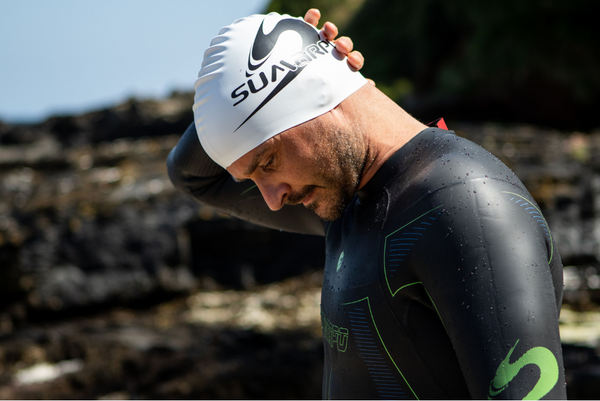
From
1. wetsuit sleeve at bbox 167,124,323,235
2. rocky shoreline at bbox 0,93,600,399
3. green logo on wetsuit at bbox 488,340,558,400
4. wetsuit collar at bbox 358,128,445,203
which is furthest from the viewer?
rocky shoreline at bbox 0,93,600,399

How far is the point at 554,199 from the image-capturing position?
6016mm

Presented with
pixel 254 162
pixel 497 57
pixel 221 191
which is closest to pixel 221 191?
pixel 221 191

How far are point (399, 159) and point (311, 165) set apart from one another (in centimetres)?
30

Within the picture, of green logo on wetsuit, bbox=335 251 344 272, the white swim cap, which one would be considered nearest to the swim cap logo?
the white swim cap

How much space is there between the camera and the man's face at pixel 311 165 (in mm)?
1674

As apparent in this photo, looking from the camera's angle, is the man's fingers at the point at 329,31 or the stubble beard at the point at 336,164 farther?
the man's fingers at the point at 329,31

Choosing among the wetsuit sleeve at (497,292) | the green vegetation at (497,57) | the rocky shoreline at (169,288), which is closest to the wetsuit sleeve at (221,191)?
the wetsuit sleeve at (497,292)

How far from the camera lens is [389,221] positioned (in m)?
1.54

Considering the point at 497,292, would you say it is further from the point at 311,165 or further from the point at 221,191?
the point at 221,191

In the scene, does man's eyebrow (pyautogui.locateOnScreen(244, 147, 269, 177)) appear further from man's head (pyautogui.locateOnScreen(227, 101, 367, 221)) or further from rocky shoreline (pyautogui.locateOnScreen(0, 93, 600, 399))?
rocky shoreline (pyautogui.locateOnScreen(0, 93, 600, 399))

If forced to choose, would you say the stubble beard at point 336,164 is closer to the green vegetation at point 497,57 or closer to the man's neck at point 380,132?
the man's neck at point 380,132

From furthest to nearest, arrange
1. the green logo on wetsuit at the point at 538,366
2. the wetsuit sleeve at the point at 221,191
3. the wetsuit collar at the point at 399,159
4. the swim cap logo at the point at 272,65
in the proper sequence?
the wetsuit sleeve at the point at 221,191 < the swim cap logo at the point at 272,65 < the wetsuit collar at the point at 399,159 < the green logo on wetsuit at the point at 538,366

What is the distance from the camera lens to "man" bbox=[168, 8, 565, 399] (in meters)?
1.21

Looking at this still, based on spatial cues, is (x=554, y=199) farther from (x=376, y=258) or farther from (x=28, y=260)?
(x=28, y=260)
